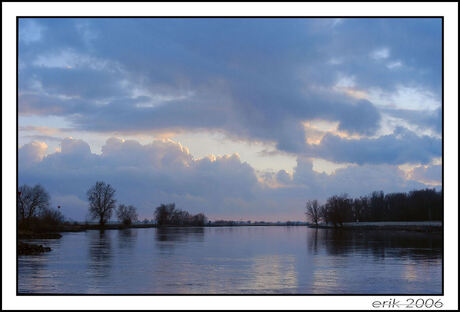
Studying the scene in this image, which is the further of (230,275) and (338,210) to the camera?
(338,210)

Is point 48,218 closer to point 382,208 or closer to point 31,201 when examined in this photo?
point 31,201

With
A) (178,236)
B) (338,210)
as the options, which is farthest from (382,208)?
(178,236)

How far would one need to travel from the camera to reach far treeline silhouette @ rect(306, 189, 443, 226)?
115 metres

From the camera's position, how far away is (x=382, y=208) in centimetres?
15112

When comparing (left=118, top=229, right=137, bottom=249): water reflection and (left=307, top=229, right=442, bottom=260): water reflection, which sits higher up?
(left=307, top=229, right=442, bottom=260): water reflection

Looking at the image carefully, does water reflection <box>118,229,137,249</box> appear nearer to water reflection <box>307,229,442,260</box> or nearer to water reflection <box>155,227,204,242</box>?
water reflection <box>155,227,204,242</box>

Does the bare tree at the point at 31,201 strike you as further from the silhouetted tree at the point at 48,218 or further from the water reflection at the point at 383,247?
the water reflection at the point at 383,247

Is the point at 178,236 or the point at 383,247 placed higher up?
the point at 383,247

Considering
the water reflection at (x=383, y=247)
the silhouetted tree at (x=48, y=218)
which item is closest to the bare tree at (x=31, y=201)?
the silhouetted tree at (x=48, y=218)

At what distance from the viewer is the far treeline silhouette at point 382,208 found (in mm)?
114688

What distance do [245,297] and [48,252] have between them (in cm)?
2743

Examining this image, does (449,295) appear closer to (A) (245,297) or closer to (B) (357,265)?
(A) (245,297)

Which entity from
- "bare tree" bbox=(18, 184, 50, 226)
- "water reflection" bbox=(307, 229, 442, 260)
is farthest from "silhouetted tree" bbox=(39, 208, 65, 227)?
"water reflection" bbox=(307, 229, 442, 260)

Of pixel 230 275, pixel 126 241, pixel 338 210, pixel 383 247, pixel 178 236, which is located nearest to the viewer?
pixel 230 275
